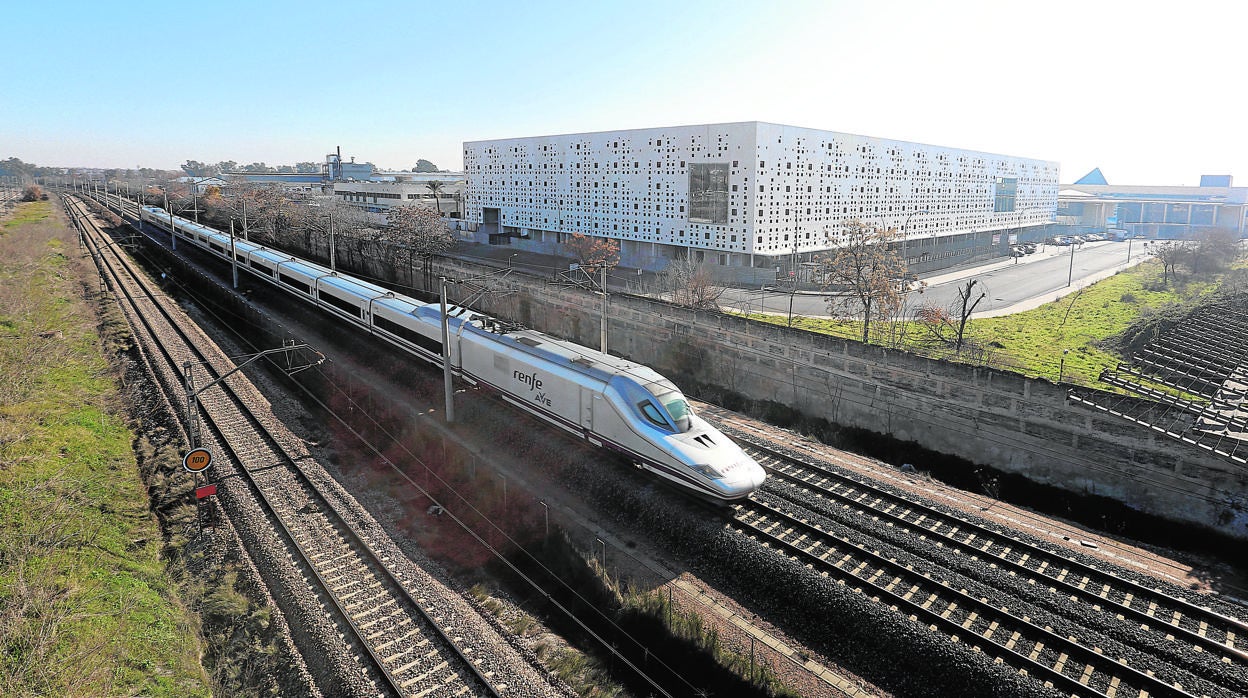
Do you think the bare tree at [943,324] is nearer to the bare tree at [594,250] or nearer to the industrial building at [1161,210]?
the bare tree at [594,250]

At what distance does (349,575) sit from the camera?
50.2ft

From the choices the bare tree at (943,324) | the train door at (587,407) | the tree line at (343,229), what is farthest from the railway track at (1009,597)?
the tree line at (343,229)

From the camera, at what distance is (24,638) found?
1201 cm

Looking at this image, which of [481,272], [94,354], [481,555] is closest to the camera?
[481,555]

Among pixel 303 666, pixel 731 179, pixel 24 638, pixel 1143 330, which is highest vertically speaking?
pixel 731 179

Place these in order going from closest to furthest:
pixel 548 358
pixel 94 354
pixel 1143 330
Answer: pixel 548 358
pixel 94 354
pixel 1143 330

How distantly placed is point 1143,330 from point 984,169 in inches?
2176

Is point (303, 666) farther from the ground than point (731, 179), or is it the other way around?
point (731, 179)

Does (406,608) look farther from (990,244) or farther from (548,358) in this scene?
(990,244)

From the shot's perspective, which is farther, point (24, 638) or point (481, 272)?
point (481, 272)

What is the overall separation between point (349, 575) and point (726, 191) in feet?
151

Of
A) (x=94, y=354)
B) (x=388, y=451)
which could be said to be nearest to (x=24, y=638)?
(x=388, y=451)

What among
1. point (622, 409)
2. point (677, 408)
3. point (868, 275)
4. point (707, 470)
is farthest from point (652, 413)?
point (868, 275)

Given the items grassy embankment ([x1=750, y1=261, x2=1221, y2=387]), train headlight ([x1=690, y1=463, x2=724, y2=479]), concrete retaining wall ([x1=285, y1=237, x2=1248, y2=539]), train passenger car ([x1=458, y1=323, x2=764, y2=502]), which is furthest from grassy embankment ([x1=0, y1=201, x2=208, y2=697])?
grassy embankment ([x1=750, y1=261, x2=1221, y2=387])
